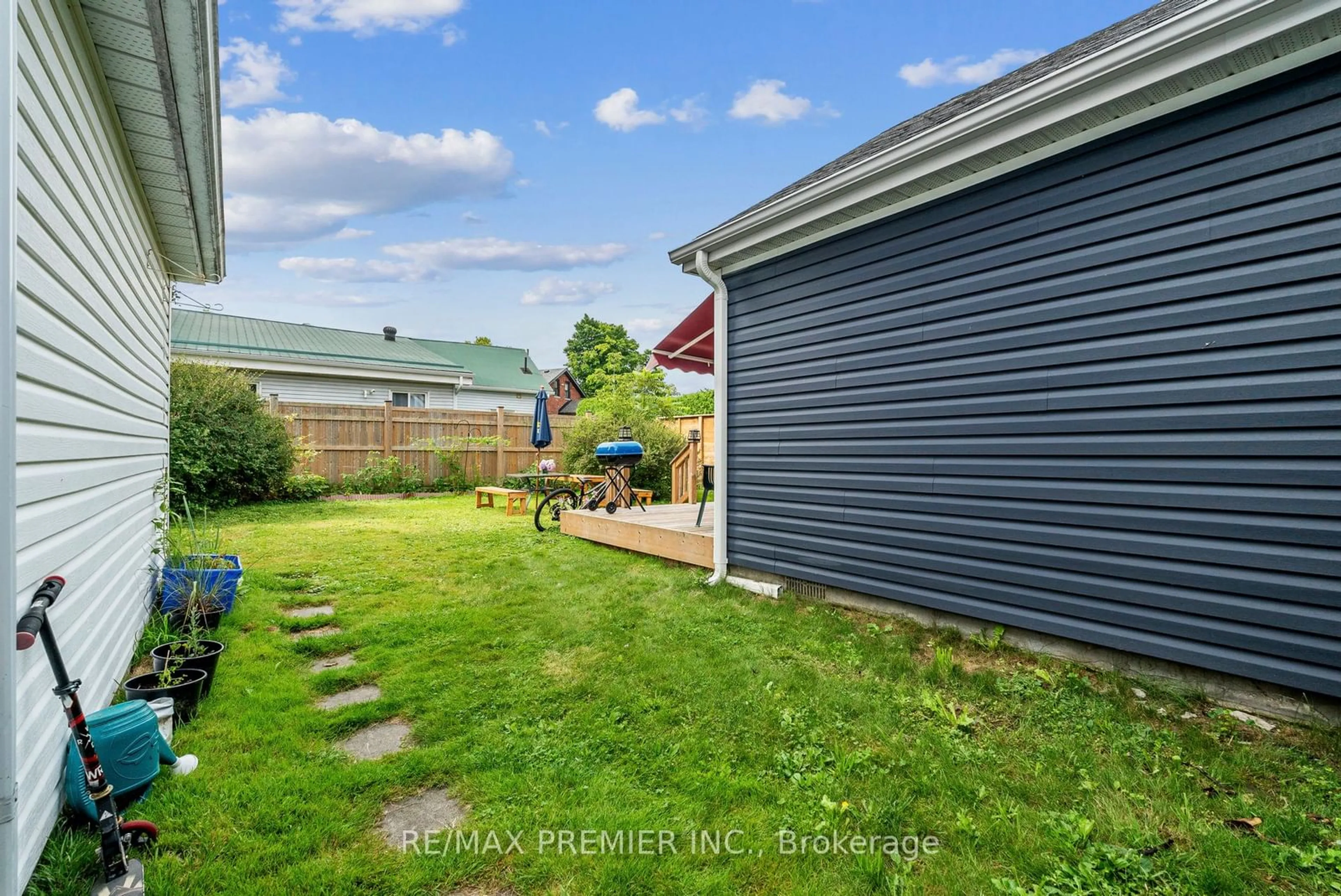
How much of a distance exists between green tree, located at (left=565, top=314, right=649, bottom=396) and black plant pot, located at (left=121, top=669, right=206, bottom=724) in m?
35.1

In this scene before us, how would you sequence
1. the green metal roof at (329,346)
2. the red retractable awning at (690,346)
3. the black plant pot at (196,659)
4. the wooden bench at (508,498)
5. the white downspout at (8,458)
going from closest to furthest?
the white downspout at (8,458), the black plant pot at (196,659), the red retractable awning at (690,346), the wooden bench at (508,498), the green metal roof at (329,346)

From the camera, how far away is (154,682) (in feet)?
8.59

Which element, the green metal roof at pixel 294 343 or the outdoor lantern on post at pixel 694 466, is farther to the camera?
the green metal roof at pixel 294 343

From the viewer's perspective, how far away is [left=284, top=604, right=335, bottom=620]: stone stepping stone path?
4.10m

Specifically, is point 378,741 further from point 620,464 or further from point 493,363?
point 493,363

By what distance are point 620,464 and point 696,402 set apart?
13996mm

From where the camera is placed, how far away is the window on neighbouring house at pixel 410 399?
17.1m

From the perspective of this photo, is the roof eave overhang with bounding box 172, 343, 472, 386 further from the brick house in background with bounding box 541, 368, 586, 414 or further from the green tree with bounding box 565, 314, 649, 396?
the green tree with bounding box 565, 314, 649, 396

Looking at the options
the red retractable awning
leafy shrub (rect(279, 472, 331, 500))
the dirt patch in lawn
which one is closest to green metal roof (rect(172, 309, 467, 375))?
leafy shrub (rect(279, 472, 331, 500))

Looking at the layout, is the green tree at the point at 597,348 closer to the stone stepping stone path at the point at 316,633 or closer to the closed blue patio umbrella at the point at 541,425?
the closed blue patio umbrella at the point at 541,425

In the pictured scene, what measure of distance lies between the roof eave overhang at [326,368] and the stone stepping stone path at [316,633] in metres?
11.0

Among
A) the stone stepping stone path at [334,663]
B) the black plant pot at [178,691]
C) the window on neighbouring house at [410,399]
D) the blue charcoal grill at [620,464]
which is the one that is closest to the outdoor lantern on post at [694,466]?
the blue charcoal grill at [620,464]

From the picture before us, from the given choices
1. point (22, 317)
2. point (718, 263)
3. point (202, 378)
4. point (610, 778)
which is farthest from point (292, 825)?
point (202, 378)

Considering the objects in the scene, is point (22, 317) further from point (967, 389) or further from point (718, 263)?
point (718, 263)
